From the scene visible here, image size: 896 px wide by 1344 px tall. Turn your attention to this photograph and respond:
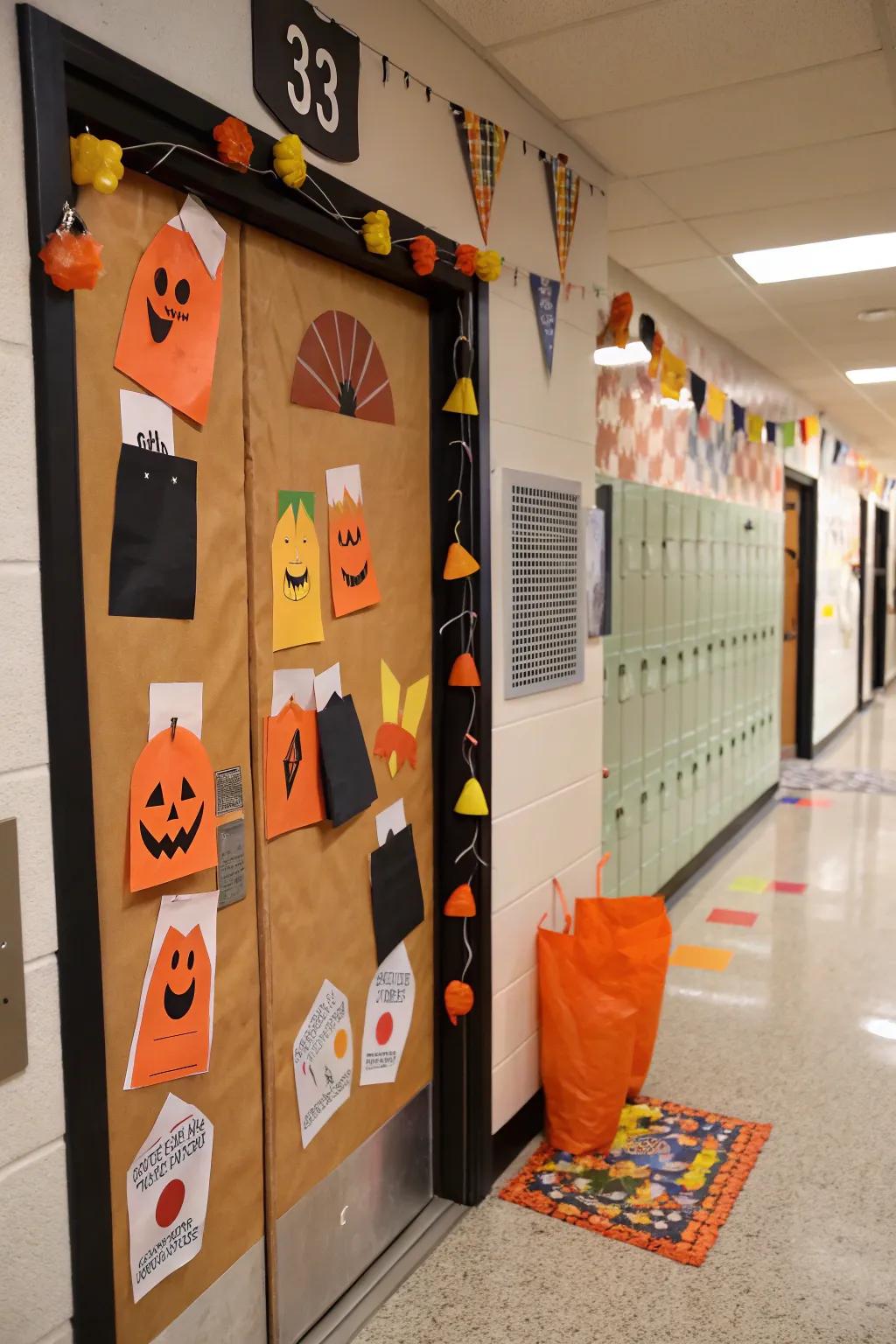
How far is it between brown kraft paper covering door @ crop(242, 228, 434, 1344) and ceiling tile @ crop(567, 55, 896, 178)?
0.88 metres

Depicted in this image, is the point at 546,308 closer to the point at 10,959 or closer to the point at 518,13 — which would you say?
the point at 518,13

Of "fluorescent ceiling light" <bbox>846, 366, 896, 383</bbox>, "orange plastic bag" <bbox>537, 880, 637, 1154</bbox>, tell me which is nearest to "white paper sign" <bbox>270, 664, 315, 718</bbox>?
"orange plastic bag" <bbox>537, 880, 637, 1154</bbox>

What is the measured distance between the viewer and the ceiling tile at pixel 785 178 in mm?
Result: 2752

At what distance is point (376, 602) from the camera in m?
2.04

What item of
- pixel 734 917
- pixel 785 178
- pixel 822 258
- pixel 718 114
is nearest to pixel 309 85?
pixel 718 114

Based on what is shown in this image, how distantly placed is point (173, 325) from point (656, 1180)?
2.11 metres

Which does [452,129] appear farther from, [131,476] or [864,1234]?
[864,1234]

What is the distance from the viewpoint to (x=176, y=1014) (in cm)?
156

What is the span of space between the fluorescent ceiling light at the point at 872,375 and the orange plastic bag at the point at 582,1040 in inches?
178

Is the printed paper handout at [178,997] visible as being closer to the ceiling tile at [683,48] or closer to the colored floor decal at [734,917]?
the ceiling tile at [683,48]

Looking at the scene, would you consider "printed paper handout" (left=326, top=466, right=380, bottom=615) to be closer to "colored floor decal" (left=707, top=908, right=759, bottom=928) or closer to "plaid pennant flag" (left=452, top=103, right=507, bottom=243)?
"plaid pennant flag" (left=452, top=103, right=507, bottom=243)

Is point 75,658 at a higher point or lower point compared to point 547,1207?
higher

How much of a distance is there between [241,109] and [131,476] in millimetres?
583

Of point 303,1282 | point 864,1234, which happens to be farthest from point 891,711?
point 303,1282
